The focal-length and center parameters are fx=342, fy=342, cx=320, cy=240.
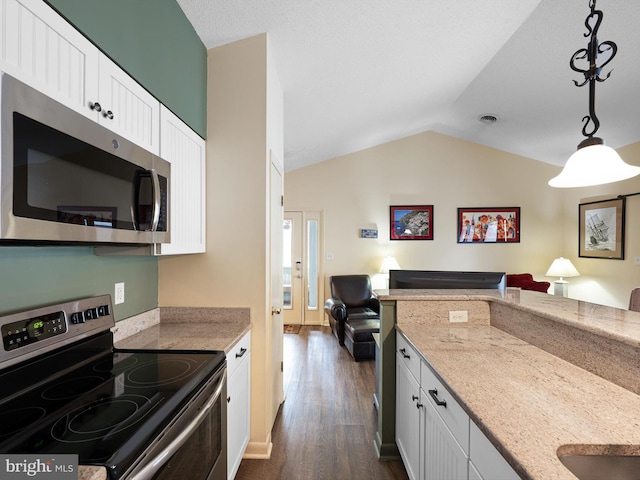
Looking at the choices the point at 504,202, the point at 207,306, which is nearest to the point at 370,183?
the point at 504,202

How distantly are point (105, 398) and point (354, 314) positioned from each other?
3.84m

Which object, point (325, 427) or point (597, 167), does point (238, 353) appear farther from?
point (597, 167)

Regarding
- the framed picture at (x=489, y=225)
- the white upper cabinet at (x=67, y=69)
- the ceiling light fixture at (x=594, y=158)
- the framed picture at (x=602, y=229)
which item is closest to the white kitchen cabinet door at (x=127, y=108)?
the white upper cabinet at (x=67, y=69)

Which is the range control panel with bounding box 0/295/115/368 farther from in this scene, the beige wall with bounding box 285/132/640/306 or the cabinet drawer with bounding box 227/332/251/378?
the beige wall with bounding box 285/132/640/306

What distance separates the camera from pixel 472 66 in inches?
138

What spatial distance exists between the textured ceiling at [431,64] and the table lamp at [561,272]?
1.71 meters

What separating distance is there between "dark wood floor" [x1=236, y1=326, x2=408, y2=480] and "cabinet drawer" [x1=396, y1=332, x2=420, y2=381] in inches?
29.2

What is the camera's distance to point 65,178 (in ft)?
3.23

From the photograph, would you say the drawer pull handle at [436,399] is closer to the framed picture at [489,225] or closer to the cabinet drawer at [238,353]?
the cabinet drawer at [238,353]

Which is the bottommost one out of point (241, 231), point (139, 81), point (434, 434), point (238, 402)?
point (238, 402)

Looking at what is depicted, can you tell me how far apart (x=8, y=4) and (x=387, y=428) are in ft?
8.23

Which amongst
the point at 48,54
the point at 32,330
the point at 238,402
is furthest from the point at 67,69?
the point at 238,402

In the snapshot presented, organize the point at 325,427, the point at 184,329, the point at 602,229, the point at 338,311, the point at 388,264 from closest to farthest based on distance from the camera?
1. the point at 184,329
2. the point at 325,427
3. the point at 338,311
4. the point at 602,229
5. the point at 388,264

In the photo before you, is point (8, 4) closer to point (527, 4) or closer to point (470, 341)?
point (470, 341)
